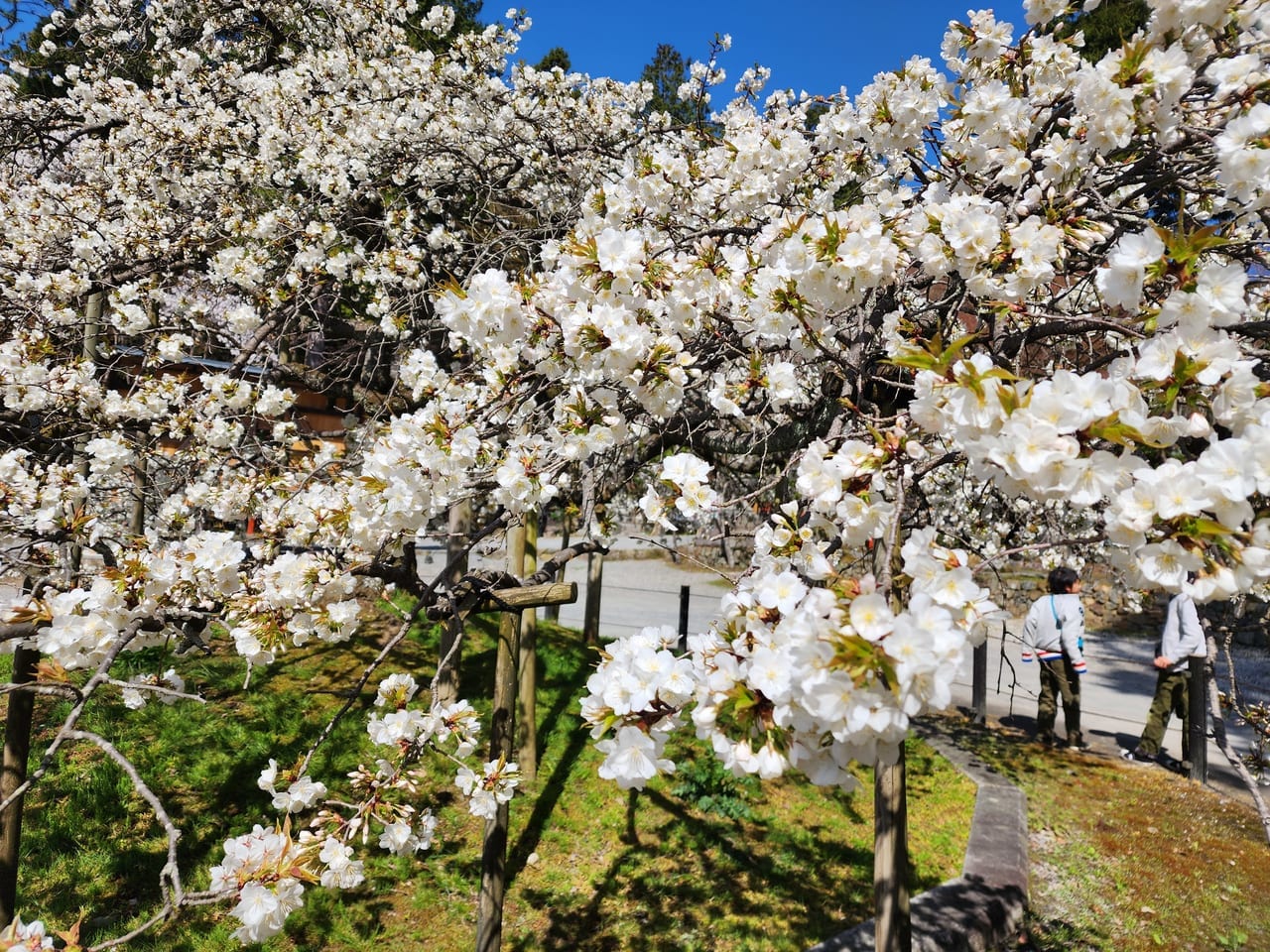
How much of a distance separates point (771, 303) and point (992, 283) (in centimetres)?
53

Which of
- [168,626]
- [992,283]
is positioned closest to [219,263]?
[168,626]

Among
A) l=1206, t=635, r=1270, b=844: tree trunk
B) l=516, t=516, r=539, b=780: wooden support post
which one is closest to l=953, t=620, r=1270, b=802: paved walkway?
l=1206, t=635, r=1270, b=844: tree trunk

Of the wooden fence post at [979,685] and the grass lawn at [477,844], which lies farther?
the wooden fence post at [979,685]

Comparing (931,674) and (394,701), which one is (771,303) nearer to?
(931,674)

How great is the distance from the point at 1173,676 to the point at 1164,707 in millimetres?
305

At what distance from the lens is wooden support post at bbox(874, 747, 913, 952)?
6.88ft

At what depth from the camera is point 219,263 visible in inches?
155

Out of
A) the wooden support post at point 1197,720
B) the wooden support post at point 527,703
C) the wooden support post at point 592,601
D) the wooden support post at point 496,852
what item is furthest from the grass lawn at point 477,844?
the wooden support post at point 1197,720

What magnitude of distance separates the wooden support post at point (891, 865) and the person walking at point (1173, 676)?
4008 millimetres

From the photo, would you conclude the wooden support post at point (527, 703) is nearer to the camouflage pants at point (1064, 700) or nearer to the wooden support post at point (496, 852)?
the wooden support post at point (496, 852)

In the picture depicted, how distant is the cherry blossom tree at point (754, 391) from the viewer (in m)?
1.04

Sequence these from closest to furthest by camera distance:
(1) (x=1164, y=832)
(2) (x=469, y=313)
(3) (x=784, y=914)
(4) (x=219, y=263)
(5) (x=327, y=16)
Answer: (2) (x=469, y=313)
(3) (x=784, y=914)
(4) (x=219, y=263)
(1) (x=1164, y=832)
(5) (x=327, y=16)

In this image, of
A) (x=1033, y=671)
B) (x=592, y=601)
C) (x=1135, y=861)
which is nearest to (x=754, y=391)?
(x=1135, y=861)

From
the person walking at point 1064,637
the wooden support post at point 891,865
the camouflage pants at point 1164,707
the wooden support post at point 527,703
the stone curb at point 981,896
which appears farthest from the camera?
the person walking at point 1064,637
